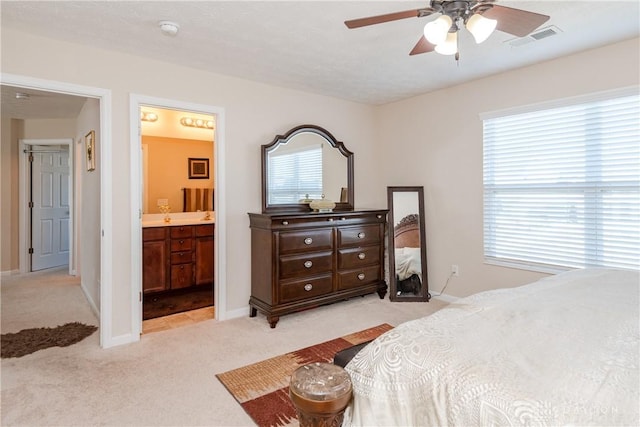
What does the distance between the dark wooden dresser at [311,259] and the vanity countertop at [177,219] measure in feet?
4.58

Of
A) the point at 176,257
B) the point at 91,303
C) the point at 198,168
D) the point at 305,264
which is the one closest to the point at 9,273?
the point at 91,303

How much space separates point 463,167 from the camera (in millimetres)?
3928

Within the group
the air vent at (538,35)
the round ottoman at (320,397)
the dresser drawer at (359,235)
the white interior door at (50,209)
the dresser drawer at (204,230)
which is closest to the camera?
the round ottoman at (320,397)

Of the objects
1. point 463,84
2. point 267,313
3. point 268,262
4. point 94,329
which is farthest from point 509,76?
point 94,329

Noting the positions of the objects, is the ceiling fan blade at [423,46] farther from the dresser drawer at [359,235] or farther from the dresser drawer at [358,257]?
the dresser drawer at [358,257]

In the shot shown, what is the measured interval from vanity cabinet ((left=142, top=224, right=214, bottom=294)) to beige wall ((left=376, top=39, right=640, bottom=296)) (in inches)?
105

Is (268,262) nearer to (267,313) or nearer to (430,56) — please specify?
(267,313)

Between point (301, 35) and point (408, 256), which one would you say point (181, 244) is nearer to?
point (408, 256)

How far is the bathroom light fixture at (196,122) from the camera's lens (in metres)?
5.06

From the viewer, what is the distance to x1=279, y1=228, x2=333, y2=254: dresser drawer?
11.2 feet

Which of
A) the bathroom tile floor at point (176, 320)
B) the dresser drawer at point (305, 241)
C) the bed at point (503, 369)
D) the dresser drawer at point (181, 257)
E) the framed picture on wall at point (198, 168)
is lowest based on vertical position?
the bathroom tile floor at point (176, 320)

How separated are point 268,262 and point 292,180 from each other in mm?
1045

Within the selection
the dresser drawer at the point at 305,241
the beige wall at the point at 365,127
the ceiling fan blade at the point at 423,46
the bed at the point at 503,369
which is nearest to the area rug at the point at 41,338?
the beige wall at the point at 365,127

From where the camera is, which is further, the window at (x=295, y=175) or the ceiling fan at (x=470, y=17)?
the window at (x=295, y=175)
